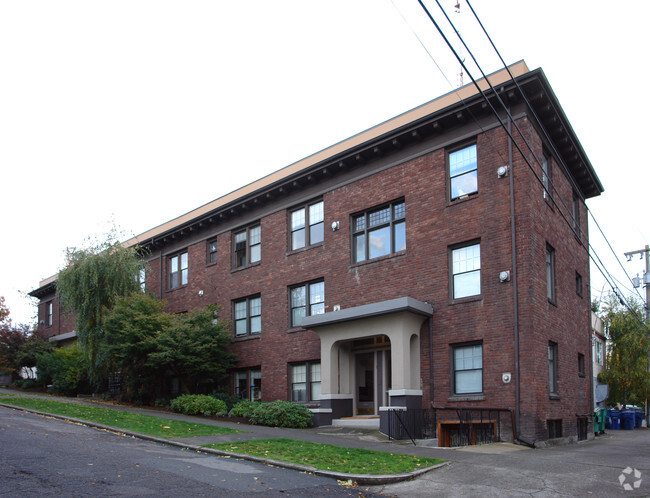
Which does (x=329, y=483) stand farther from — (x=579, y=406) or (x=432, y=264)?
(x=579, y=406)

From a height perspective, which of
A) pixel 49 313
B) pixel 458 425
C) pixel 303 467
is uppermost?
pixel 49 313

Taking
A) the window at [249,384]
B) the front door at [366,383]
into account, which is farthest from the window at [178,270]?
the front door at [366,383]

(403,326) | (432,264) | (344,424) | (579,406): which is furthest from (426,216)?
(579,406)

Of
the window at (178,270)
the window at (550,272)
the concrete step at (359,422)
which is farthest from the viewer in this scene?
the window at (178,270)

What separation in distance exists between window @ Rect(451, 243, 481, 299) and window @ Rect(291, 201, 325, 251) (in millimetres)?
6265

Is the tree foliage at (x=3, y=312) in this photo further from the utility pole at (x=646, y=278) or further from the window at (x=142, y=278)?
the utility pole at (x=646, y=278)

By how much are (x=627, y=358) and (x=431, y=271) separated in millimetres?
15791

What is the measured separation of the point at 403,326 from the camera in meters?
18.4

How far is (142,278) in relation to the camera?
1240 inches

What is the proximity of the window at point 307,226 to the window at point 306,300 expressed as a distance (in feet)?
5.50

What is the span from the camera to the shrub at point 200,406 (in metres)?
22.7

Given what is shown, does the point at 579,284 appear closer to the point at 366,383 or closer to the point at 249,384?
the point at 366,383

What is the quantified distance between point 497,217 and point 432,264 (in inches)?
99.6

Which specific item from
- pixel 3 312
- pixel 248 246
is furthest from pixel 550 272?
pixel 3 312
